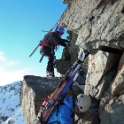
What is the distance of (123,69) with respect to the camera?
6871 millimetres

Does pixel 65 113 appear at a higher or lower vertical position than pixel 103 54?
lower

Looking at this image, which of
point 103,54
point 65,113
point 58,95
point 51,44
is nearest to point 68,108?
point 65,113

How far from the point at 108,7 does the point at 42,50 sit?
7.24m

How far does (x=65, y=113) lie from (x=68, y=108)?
0.23 meters

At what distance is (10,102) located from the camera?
73.7m

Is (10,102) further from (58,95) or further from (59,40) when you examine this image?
(58,95)

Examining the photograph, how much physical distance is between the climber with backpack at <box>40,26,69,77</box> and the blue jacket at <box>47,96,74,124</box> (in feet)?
21.3

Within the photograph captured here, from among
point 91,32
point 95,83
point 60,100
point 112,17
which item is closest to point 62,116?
point 60,100

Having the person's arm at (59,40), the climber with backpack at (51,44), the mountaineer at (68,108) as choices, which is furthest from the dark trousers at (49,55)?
the mountaineer at (68,108)

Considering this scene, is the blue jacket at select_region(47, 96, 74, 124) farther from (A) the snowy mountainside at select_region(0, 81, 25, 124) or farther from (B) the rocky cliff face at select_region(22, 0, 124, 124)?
(A) the snowy mountainside at select_region(0, 81, 25, 124)

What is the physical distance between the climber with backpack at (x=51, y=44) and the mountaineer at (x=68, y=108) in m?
6.48

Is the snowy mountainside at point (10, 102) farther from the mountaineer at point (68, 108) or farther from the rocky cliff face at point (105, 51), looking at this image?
the rocky cliff face at point (105, 51)

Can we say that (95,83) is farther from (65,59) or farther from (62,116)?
(65,59)

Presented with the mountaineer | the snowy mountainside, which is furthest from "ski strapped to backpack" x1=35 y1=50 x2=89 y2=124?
the snowy mountainside
